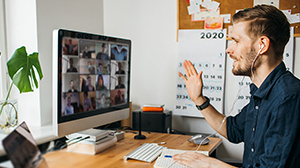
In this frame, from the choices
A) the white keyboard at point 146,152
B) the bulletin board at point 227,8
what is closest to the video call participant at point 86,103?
the white keyboard at point 146,152

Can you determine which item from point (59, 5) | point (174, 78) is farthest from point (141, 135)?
point (59, 5)

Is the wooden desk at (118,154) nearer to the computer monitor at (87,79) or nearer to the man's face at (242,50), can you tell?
the computer monitor at (87,79)

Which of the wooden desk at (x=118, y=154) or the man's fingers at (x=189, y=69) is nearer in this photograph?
the wooden desk at (x=118, y=154)

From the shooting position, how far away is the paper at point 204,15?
2002mm

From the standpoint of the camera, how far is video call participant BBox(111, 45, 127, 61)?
1532mm

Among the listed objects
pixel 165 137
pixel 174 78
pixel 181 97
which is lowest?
pixel 165 137

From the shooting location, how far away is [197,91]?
1441 millimetres

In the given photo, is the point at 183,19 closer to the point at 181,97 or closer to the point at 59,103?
the point at 181,97

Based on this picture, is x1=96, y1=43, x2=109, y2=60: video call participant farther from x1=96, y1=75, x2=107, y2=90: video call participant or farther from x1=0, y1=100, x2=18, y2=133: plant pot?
x1=0, y1=100, x2=18, y2=133: plant pot

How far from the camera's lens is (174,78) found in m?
2.19

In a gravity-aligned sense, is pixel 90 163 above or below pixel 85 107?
below

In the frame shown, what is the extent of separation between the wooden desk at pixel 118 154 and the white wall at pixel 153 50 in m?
0.43

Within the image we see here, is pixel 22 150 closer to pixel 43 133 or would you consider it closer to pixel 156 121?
pixel 43 133

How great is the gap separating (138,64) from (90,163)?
4.24 ft
